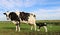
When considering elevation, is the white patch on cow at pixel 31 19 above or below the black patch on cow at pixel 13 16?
below

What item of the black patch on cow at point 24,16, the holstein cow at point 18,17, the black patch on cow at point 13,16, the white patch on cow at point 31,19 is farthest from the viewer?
the white patch on cow at point 31,19

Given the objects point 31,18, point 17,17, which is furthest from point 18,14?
point 31,18

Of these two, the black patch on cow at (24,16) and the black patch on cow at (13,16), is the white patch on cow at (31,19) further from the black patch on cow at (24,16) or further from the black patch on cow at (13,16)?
the black patch on cow at (13,16)

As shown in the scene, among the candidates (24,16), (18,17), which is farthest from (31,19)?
(18,17)

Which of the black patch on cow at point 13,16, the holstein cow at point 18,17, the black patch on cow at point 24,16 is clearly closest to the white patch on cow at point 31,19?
the holstein cow at point 18,17

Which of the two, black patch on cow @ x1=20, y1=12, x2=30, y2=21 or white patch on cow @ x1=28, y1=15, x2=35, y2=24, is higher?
black patch on cow @ x1=20, y1=12, x2=30, y2=21

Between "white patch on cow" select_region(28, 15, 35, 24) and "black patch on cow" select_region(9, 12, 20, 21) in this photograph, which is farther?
"white patch on cow" select_region(28, 15, 35, 24)

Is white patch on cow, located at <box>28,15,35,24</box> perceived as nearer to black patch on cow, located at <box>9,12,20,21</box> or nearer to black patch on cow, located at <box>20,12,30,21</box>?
black patch on cow, located at <box>20,12,30,21</box>

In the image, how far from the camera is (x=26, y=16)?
1168 inches

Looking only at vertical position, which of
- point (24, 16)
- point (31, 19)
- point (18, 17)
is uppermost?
point (24, 16)

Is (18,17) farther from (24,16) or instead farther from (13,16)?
(24,16)

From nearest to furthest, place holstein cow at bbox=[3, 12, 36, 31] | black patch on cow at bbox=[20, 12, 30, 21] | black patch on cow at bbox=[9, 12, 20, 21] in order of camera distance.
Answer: holstein cow at bbox=[3, 12, 36, 31] → black patch on cow at bbox=[9, 12, 20, 21] → black patch on cow at bbox=[20, 12, 30, 21]

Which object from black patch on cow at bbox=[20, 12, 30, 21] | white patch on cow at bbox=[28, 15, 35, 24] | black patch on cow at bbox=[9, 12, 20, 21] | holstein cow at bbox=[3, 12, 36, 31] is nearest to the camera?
holstein cow at bbox=[3, 12, 36, 31]

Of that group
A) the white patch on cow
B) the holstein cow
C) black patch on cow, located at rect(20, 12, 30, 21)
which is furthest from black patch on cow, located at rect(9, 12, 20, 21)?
the white patch on cow
